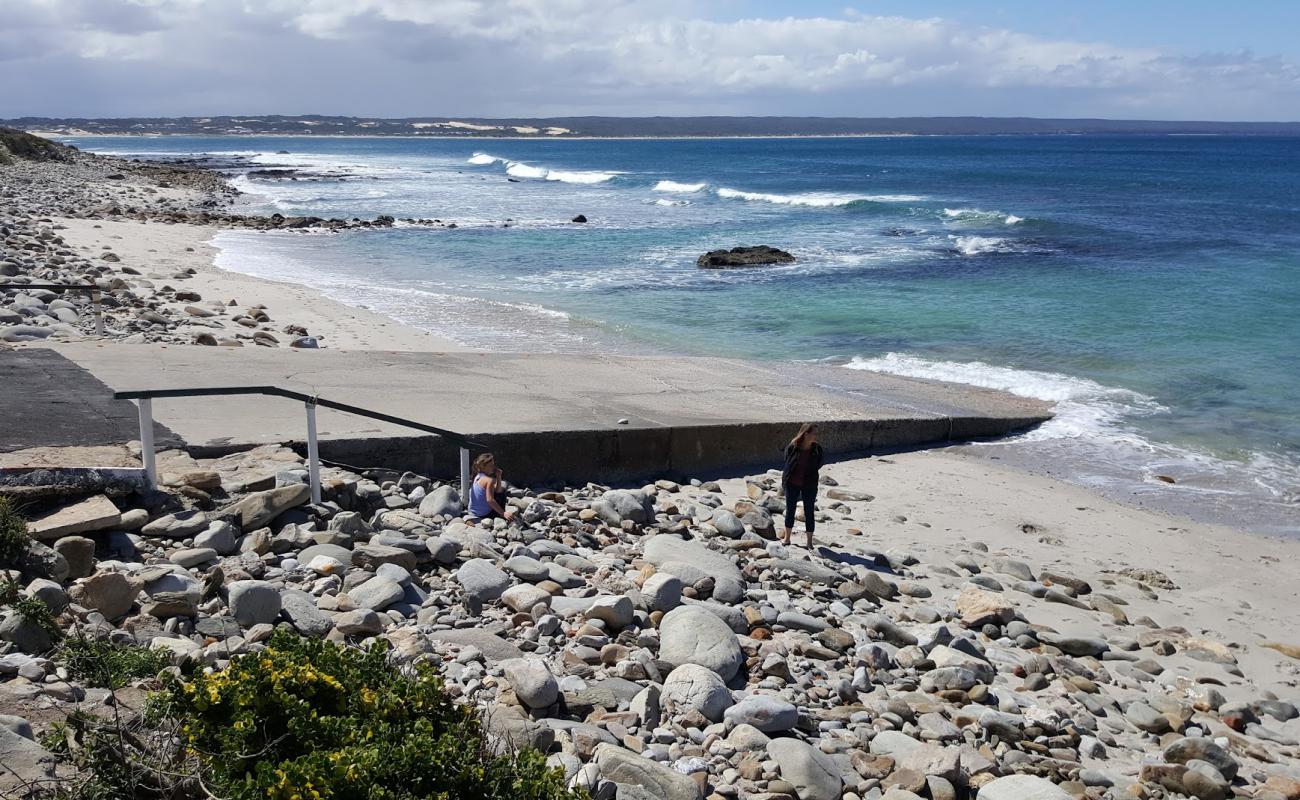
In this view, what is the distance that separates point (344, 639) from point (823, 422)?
7.51 meters

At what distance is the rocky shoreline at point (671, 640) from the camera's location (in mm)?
5293

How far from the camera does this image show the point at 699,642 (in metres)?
6.34

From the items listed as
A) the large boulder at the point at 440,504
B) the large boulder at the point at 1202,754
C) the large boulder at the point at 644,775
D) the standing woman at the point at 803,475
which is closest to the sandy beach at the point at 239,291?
the large boulder at the point at 440,504

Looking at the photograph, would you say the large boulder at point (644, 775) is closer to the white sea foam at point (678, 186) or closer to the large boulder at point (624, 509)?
the large boulder at point (624, 509)

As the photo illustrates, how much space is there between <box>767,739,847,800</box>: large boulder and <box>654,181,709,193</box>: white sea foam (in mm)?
61895

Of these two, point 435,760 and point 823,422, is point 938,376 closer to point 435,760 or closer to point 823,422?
point 823,422

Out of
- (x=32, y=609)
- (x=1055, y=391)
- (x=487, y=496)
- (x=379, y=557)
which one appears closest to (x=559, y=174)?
(x=1055, y=391)

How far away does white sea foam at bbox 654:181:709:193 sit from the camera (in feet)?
221

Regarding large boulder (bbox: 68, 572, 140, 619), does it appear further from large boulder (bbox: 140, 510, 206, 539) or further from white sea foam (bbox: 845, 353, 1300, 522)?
white sea foam (bbox: 845, 353, 1300, 522)

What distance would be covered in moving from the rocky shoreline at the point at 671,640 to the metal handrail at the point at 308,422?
0.63ft

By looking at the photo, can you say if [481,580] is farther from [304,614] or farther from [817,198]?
[817,198]

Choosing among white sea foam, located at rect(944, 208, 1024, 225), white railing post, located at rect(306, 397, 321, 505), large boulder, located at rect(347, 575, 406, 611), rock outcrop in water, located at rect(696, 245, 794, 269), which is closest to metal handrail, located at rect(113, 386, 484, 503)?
white railing post, located at rect(306, 397, 321, 505)

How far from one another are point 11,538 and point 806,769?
4.18 m

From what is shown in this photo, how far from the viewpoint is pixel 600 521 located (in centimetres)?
921
